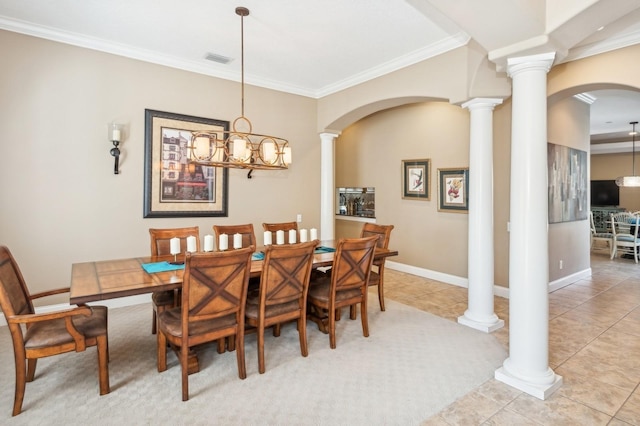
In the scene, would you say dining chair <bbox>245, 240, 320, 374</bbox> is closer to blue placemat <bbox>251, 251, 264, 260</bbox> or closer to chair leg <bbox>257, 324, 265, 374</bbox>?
chair leg <bbox>257, 324, 265, 374</bbox>

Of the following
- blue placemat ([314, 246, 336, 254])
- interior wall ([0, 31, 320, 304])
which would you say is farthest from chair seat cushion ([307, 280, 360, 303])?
interior wall ([0, 31, 320, 304])

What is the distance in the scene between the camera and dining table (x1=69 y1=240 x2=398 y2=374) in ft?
7.04

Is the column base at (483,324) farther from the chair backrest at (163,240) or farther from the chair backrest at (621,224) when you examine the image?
the chair backrest at (621,224)

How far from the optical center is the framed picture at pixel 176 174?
413 centimetres

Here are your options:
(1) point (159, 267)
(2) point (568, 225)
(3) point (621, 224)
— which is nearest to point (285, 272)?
(1) point (159, 267)

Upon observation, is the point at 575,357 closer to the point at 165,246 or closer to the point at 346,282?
the point at 346,282

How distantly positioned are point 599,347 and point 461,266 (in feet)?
7.08

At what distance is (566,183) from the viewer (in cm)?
531

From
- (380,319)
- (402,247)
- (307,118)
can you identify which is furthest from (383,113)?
(380,319)

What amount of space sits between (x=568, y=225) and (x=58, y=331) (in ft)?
21.0

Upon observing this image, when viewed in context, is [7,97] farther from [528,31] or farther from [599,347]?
[599,347]

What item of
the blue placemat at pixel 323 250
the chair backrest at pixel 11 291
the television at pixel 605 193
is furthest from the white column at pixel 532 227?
the television at pixel 605 193

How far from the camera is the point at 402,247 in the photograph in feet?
20.1

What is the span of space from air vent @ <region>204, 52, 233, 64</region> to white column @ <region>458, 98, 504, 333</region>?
286 centimetres
